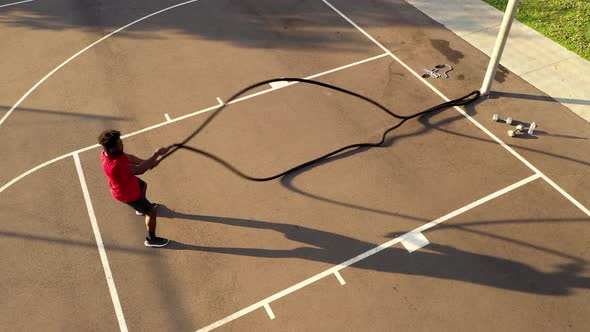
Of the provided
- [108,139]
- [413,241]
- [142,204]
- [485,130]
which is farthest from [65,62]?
[485,130]

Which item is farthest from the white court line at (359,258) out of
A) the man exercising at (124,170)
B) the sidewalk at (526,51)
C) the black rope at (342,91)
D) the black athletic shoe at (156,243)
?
the sidewalk at (526,51)

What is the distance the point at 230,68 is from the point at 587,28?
10047mm

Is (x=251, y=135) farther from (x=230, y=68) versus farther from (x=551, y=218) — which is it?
(x=551, y=218)

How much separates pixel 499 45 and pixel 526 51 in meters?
2.83

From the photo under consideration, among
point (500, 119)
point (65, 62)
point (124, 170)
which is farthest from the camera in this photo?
point (65, 62)

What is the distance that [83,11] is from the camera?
1325cm

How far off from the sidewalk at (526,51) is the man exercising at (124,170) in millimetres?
8778

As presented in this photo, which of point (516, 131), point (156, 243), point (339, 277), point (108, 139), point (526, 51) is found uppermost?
point (526, 51)

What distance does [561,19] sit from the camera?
1242 centimetres

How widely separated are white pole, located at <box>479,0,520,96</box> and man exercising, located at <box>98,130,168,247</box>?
7220 millimetres

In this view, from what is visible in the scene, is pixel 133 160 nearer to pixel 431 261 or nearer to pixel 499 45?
pixel 431 261

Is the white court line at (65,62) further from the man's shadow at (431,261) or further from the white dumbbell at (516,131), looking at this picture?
the white dumbbell at (516,131)

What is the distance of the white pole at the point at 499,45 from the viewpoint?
28.2ft

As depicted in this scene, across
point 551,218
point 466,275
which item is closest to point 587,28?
point 551,218
